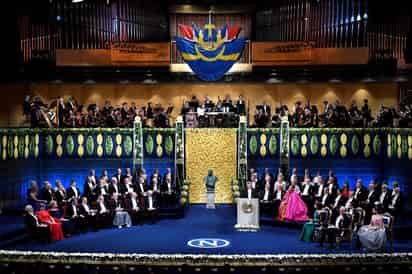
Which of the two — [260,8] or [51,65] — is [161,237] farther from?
[260,8]

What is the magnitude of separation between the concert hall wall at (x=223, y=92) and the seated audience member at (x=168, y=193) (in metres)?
5.99

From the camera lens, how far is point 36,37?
21.8 meters

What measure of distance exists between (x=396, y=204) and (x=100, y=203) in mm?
7970

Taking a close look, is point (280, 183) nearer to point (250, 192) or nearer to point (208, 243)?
point (250, 192)

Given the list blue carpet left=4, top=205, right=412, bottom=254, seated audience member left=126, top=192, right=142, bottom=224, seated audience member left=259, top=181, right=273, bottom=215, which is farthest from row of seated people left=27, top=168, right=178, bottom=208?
seated audience member left=259, top=181, right=273, bottom=215

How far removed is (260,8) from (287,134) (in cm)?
663

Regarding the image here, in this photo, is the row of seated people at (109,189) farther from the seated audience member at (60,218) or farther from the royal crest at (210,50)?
the royal crest at (210,50)

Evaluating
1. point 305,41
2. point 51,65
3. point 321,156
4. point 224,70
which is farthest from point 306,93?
point 51,65

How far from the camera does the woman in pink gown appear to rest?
16125 millimetres

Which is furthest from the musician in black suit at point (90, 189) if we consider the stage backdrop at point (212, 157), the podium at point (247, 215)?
the podium at point (247, 215)

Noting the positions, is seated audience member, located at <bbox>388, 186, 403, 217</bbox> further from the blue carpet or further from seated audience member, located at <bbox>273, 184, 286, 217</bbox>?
seated audience member, located at <bbox>273, 184, 286, 217</bbox>

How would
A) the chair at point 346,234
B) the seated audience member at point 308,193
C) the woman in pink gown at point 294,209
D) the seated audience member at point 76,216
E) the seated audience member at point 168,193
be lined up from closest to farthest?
1. the chair at point 346,234
2. the seated audience member at point 76,216
3. the woman in pink gown at point 294,209
4. the seated audience member at point 308,193
5. the seated audience member at point 168,193

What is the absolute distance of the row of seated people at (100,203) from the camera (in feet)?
48.1

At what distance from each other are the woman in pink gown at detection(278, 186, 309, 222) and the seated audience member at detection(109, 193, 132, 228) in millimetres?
4259
